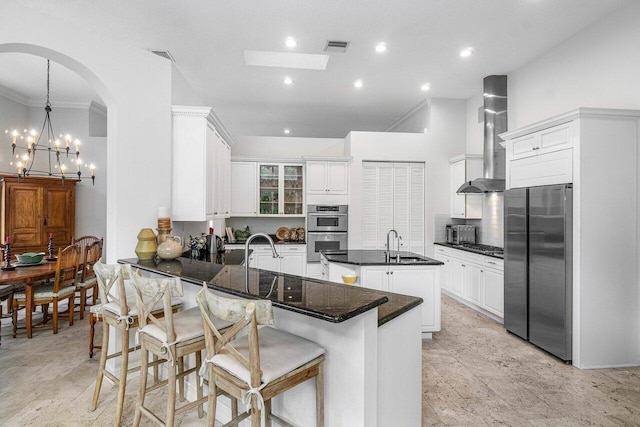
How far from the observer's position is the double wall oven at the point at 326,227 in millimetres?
5816

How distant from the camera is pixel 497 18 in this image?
10.8 feet

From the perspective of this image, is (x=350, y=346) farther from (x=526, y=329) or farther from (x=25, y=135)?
(x=25, y=135)

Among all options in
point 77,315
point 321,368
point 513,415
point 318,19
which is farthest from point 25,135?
point 513,415

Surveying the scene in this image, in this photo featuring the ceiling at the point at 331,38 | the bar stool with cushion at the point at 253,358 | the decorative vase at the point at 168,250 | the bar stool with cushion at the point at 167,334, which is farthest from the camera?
the ceiling at the point at 331,38

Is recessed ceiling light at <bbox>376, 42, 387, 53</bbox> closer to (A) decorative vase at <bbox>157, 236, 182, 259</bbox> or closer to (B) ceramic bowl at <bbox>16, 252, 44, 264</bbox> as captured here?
(A) decorative vase at <bbox>157, 236, 182, 259</bbox>

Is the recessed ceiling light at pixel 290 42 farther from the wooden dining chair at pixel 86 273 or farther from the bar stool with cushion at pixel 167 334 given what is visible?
the wooden dining chair at pixel 86 273

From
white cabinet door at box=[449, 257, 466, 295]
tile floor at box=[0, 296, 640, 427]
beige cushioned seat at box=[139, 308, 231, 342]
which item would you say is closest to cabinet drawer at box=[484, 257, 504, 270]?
white cabinet door at box=[449, 257, 466, 295]

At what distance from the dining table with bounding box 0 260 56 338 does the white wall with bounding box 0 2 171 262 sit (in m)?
1.18

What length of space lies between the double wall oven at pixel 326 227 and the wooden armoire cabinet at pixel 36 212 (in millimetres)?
4175

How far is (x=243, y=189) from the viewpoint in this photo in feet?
20.3

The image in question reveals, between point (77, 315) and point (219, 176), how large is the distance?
2678 mm

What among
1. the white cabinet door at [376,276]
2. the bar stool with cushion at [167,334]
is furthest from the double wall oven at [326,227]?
the bar stool with cushion at [167,334]

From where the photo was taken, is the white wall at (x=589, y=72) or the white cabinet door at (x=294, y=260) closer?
the white wall at (x=589, y=72)

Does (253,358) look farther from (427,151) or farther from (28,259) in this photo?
(427,151)
